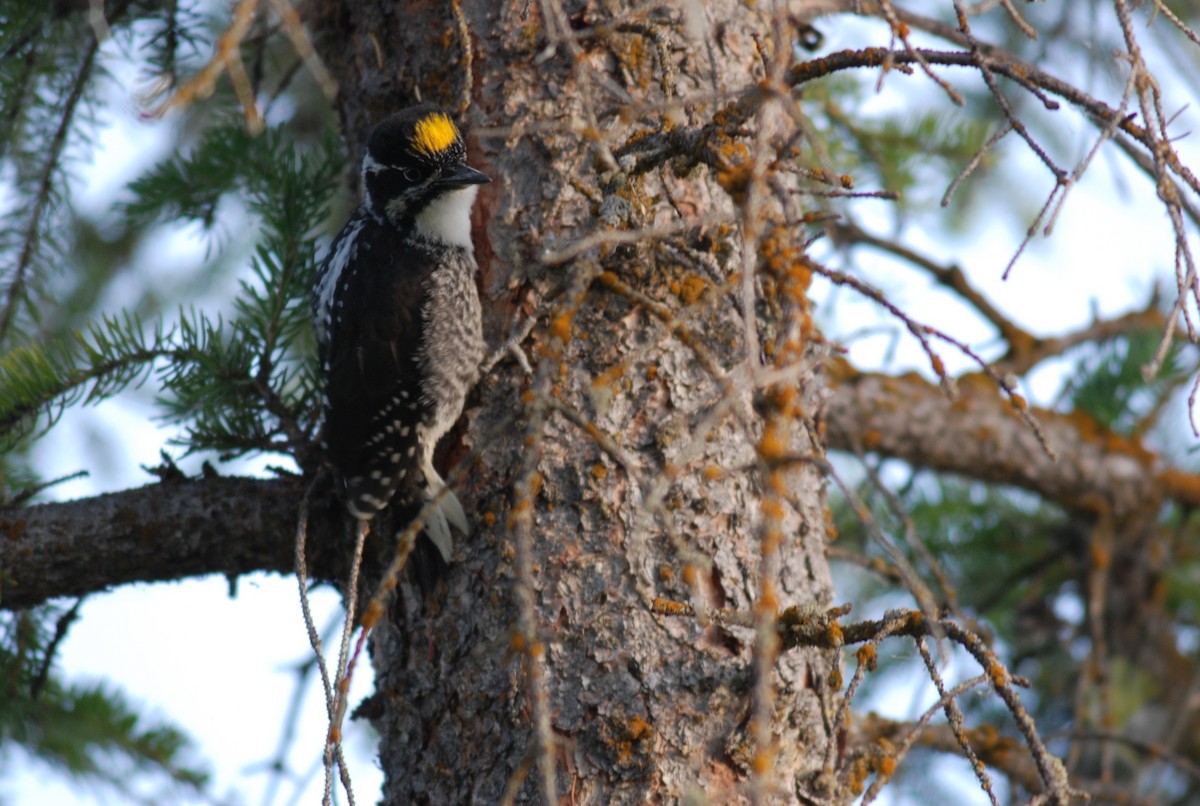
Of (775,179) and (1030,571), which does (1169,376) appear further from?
(775,179)

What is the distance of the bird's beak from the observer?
2750mm

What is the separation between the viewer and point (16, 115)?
10.4 feet

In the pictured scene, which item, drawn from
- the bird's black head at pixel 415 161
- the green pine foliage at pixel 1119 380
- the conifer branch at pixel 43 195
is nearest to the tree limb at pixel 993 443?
the green pine foliage at pixel 1119 380

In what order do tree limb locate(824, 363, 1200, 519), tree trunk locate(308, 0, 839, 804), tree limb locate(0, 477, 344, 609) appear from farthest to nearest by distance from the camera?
tree limb locate(824, 363, 1200, 519) → tree limb locate(0, 477, 344, 609) → tree trunk locate(308, 0, 839, 804)

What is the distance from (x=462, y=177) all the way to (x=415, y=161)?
0.22 metres

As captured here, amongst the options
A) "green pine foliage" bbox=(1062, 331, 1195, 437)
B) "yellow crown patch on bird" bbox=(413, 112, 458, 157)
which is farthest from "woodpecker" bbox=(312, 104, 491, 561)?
"green pine foliage" bbox=(1062, 331, 1195, 437)

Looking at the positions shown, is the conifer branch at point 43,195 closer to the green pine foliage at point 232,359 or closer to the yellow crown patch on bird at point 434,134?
the green pine foliage at point 232,359

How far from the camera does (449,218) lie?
3.17 metres

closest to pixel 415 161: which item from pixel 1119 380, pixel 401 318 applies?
pixel 401 318

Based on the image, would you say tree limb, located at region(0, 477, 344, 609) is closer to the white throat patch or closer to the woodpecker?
the woodpecker

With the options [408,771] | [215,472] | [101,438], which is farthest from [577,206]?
[101,438]

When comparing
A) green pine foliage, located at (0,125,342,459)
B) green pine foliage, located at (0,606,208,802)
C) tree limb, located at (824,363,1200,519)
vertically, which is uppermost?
tree limb, located at (824,363,1200,519)

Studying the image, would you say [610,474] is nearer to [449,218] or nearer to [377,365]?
[377,365]

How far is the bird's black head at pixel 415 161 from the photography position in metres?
2.80
